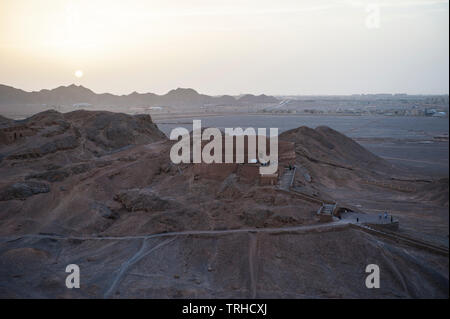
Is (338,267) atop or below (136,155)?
below

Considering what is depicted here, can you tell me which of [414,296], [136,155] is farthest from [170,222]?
[136,155]
